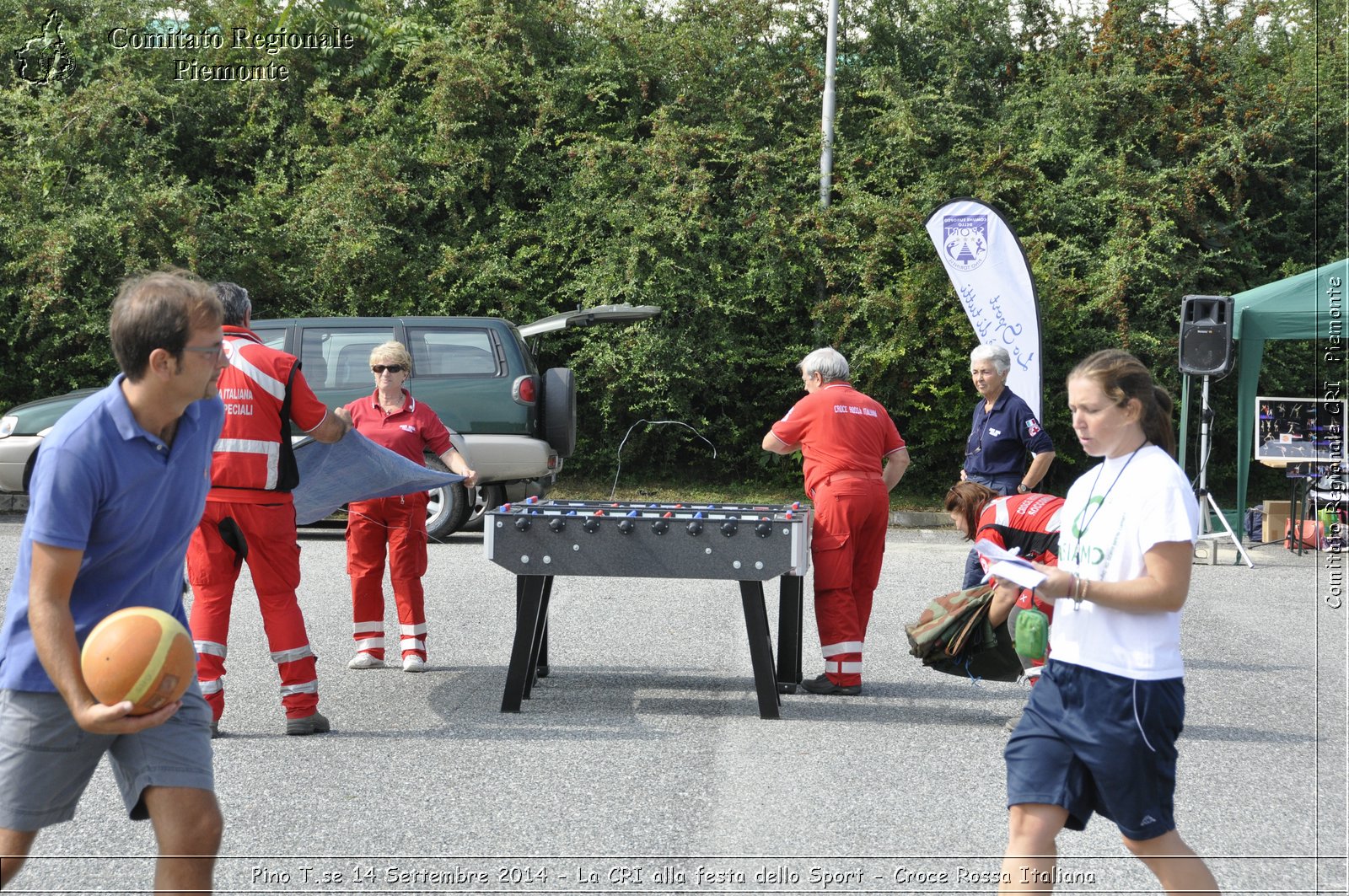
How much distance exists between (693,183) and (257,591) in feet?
41.2

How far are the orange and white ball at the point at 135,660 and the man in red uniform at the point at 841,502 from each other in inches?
168

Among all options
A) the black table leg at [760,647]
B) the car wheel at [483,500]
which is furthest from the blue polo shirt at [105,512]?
the car wheel at [483,500]

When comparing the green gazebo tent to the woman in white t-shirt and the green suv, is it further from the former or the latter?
the woman in white t-shirt

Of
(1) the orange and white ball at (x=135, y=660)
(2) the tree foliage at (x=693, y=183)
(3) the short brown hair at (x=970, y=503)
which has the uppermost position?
(2) the tree foliage at (x=693, y=183)

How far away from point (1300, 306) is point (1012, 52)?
812 cm

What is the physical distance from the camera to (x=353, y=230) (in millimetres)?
17203

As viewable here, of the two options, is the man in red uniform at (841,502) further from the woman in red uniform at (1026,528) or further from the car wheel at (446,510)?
the car wheel at (446,510)

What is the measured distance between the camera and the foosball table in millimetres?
5887

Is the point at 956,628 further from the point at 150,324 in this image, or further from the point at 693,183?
the point at 693,183

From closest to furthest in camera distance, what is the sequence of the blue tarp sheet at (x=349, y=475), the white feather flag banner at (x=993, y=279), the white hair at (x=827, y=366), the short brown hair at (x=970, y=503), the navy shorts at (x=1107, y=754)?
the navy shorts at (x=1107, y=754) < the short brown hair at (x=970, y=503) < the blue tarp sheet at (x=349, y=475) < the white hair at (x=827, y=366) < the white feather flag banner at (x=993, y=279)

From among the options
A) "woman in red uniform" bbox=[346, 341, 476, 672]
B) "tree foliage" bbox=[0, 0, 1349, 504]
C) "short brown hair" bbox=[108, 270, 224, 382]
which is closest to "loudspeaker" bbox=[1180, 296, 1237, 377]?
"tree foliage" bbox=[0, 0, 1349, 504]

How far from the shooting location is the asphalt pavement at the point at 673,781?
402cm

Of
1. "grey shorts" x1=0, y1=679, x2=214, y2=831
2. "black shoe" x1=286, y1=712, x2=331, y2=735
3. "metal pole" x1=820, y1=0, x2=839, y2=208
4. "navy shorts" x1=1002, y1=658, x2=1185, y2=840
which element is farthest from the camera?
"metal pole" x1=820, y1=0, x2=839, y2=208

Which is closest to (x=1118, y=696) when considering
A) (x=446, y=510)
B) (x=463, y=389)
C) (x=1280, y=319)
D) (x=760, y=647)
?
(x=760, y=647)
